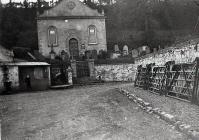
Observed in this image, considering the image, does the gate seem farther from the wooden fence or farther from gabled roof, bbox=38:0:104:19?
the wooden fence

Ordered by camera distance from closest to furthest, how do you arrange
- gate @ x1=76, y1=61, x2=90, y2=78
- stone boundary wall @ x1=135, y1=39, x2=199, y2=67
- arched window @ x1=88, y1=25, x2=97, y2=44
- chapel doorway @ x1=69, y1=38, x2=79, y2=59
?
stone boundary wall @ x1=135, y1=39, x2=199, y2=67, gate @ x1=76, y1=61, x2=90, y2=78, chapel doorway @ x1=69, y1=38, x2=79, y2=59, arched window @ x1=88, y1=25, x2=97, y2=44

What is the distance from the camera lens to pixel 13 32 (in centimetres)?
4391

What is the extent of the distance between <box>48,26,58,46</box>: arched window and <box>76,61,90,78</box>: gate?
8.48m

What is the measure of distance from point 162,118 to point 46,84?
16.5m

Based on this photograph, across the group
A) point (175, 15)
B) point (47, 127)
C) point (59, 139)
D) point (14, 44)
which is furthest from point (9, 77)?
point (175, 15)

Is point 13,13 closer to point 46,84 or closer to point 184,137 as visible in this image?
point 46,84

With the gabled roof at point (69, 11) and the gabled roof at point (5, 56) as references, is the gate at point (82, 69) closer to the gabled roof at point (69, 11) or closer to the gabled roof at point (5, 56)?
the gabled roof at point (5, 56)

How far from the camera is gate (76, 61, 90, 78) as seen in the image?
85.3 feet

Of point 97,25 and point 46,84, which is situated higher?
point 97,25

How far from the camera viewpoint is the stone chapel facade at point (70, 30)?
33000mm

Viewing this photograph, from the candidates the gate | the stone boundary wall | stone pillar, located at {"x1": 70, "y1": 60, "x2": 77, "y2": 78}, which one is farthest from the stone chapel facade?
the stone boundary wall

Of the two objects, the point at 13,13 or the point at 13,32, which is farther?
the point at 13,13

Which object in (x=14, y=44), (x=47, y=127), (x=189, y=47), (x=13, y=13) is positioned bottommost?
(x=47, y=127)

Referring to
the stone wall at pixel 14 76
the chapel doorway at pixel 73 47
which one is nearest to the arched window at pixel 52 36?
the chapel doorway at pixel 73 47
